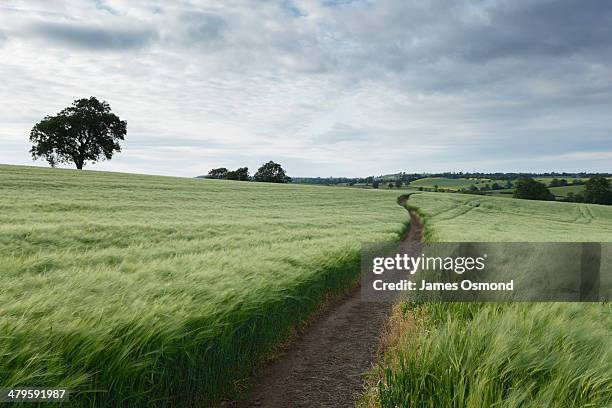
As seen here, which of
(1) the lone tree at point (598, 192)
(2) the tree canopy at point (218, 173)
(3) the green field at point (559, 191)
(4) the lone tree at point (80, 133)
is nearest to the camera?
(4) the lone tree at point (80, 133)

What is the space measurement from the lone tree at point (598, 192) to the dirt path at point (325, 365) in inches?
4765

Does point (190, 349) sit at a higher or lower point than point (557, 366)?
lower

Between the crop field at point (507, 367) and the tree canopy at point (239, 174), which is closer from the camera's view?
the crop field at point (507, 367)

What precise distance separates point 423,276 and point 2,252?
10.4 m

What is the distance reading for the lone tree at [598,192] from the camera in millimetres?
100750

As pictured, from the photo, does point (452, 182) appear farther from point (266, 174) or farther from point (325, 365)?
point (325, 365)

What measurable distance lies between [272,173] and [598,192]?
9269 cm

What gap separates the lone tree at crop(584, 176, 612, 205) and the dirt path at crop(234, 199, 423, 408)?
397 ft

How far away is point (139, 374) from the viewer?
12.7 feet

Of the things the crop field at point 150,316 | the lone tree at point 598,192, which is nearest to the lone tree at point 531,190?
the lone tree at point 598,192

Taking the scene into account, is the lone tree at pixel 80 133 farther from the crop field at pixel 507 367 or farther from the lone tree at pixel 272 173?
the crop field at pixel 507 367

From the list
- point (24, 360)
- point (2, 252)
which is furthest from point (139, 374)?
point (2, 252)

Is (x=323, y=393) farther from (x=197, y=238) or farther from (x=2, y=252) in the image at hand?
(x=197, y=238)

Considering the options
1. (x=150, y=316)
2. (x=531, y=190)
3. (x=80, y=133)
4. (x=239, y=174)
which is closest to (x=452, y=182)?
(x=531, y=190)
